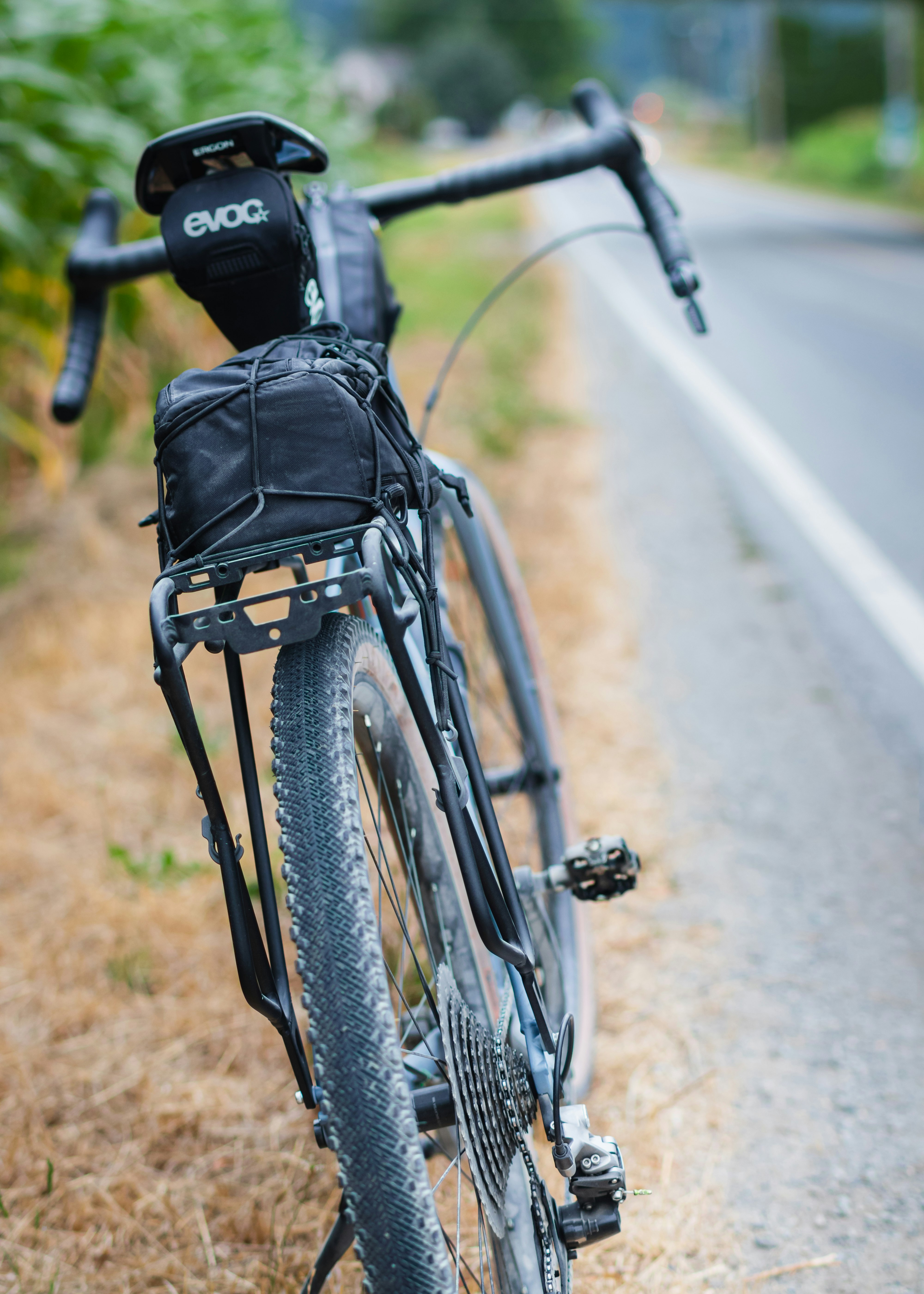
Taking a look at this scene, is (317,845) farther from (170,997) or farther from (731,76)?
(731,76)

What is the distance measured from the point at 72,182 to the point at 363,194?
3.43 metres

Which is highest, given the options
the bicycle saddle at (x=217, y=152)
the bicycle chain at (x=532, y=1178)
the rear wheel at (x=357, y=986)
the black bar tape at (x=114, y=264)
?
the bicycle saddle at (x=217, y=152)

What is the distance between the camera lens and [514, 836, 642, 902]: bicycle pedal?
5.90 ft

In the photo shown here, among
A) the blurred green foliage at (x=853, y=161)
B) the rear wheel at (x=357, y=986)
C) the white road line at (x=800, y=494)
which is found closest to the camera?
the rear wheel at (x=357, y=986)

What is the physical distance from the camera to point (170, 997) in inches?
95.6

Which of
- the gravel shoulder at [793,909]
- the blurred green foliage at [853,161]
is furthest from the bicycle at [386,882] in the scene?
the blurred green foliage at [853,161]

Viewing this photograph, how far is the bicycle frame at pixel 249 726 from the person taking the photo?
43.6 inches

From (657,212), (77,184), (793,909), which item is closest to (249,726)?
(657,212)

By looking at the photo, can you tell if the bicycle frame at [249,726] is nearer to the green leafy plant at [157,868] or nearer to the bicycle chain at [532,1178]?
the bicycle chain at [532,1178]

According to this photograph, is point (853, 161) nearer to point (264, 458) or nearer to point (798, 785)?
point (798, 785)

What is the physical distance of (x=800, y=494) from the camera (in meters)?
5.46

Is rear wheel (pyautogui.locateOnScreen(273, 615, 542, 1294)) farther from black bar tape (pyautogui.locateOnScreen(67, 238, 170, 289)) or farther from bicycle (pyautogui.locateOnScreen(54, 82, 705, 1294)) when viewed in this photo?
black bar tape (pyautogui.locateOnScreen(67, 238, 170, 289))

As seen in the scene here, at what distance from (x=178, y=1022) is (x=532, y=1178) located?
126cm

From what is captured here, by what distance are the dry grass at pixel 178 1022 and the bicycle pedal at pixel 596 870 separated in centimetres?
49
